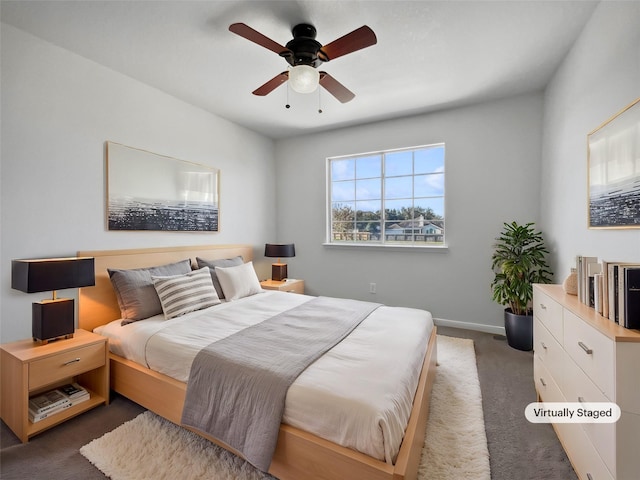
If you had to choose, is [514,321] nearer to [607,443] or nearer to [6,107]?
[607,443]

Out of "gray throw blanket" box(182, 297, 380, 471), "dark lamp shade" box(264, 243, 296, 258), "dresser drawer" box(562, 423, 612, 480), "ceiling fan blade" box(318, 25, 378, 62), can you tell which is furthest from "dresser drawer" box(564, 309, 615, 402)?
"dark lamp shade" box(264, 243, 296, 258)

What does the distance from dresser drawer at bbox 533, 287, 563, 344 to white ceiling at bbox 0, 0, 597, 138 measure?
1916 mm

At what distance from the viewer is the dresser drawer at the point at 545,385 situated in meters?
1.66

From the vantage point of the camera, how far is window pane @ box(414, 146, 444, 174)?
12.1 ft

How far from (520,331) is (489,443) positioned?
1.58m

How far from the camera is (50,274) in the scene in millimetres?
1887

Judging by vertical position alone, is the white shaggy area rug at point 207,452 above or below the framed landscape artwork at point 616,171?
below

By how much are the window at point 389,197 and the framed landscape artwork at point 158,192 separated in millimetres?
1762

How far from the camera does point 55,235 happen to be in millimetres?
2264

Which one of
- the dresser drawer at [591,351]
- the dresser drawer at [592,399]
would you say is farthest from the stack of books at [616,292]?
the dresser drawer at [592,399]

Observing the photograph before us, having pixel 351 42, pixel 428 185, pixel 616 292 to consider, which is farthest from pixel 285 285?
pixel 616 292

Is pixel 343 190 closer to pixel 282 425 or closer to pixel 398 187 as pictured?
pixel 398 187

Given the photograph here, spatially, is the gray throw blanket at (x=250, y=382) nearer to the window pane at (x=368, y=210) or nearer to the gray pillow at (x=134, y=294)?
the gray pillow at (x=134, y=294)

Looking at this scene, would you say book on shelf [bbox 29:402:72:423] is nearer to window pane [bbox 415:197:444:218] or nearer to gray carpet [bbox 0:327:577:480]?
gray carpet [bbox 0:327:577:480]
